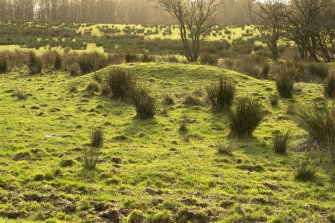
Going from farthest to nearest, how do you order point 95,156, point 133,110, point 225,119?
point 133,110 < point 225,119 < point 95,156

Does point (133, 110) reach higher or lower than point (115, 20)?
lower

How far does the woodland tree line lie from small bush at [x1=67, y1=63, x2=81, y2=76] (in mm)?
53091

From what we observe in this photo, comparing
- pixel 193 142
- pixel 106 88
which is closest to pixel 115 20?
pixel 106 88

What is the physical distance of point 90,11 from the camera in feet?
244

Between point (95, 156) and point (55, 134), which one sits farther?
point (55, 134)

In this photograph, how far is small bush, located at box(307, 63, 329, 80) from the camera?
50.1 ft

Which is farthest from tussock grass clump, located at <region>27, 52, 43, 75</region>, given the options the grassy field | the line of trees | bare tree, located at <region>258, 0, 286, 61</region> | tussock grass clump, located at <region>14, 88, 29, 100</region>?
the line of trees

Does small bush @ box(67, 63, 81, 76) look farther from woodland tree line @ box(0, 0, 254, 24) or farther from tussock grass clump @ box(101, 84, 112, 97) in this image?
woodland tree line @ box(0, 0, 254, 24)

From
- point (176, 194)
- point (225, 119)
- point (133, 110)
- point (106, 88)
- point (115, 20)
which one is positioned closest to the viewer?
point (176, 194)

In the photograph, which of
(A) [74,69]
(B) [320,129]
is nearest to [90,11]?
(A) [74,69]

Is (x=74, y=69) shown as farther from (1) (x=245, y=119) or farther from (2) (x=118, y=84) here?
(1) (x=245, y=119)

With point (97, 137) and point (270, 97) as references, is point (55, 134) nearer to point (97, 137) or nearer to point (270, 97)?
point (97, 137)

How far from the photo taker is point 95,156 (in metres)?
6.80

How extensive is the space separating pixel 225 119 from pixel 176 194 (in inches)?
177
